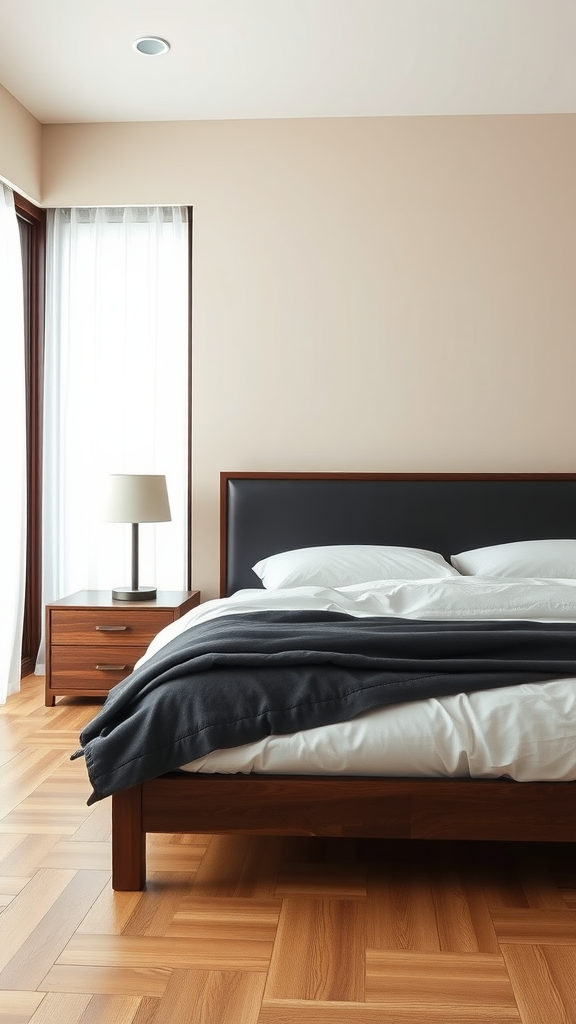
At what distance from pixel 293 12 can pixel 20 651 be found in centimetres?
283

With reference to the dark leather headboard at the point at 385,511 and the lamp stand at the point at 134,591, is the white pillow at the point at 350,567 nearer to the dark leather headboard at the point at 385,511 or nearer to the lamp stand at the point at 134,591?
the dark leather headboard at the point at 385,511

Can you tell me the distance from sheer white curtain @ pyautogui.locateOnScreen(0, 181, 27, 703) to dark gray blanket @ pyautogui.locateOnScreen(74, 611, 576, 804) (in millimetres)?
1796

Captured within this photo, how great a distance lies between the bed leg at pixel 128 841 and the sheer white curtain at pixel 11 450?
1918 mm

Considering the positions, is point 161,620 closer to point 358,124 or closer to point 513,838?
point 513,838

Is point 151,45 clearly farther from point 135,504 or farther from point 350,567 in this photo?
point 350,567

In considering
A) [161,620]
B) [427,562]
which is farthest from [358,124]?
[161,620]

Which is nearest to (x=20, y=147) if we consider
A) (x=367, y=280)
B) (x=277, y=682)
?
(x=367, y=280)

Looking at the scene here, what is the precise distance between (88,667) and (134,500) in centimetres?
73

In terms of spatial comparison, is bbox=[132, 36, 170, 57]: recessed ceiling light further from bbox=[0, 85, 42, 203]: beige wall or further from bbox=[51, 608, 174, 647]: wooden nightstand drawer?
bbox=[51, 608, 174, 647]: wooden nightstand drawer

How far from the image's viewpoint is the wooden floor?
5.46 ft

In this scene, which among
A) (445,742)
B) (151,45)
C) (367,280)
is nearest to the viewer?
(445,742)

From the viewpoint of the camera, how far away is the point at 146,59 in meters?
3.59

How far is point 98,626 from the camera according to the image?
12.5 feet

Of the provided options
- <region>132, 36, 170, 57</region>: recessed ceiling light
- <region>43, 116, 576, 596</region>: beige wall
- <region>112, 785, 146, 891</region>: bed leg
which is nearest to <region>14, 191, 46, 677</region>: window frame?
<region>43, 116, 576, 596</region>: beige wall
